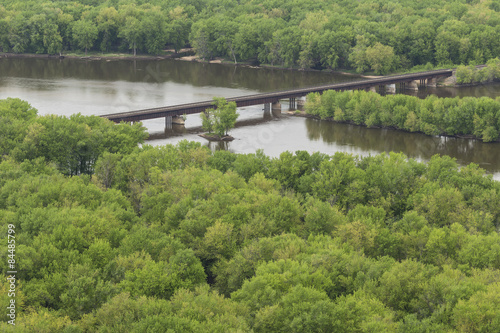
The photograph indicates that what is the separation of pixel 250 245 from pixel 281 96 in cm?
6207

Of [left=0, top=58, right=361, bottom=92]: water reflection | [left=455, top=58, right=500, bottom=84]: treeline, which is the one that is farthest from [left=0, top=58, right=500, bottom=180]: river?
[left=455, top=58, right=500, bottom=84]: treeline

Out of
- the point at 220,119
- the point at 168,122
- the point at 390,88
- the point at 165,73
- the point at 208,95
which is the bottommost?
the point at 168,122

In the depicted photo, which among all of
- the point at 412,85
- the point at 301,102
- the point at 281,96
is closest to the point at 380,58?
the point at 412,85

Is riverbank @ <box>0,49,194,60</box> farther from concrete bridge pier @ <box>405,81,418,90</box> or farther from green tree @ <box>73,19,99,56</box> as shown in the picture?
concrete bridge pier @ <box>405,81,418,90</box>

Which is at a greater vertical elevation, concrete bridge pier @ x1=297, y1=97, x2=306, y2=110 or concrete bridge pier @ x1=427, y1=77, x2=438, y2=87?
concrete bridge pier @ x1=427, y1=77, x2=438, y2=87

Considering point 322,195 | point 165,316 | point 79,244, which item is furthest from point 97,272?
point 322,195

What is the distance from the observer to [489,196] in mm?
54438

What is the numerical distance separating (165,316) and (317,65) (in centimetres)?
10959

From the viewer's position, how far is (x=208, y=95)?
109 meters

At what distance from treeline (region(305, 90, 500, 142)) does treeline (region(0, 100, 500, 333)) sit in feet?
94.4

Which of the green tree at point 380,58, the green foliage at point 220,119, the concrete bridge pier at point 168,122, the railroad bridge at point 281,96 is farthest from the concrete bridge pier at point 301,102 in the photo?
the green tree at point 380,58

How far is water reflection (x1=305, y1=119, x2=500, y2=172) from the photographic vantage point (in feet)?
266

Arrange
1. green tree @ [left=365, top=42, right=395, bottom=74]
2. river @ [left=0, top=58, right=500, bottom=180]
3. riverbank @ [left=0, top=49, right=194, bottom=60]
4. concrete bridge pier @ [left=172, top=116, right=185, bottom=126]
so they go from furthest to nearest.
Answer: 1. riverbank @ [left=0, top=49, right=194, bottom=60]
2. green tree @ [left=365, top=42, right=395, bottom=74]
3. concrete bridge pier @ [left=172, top=116, right=185, bottom=126]
4. river @ [left=0, top=58, right=500, bottom=180]

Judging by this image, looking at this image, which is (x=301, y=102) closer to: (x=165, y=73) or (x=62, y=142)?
(x=165, y=73)
